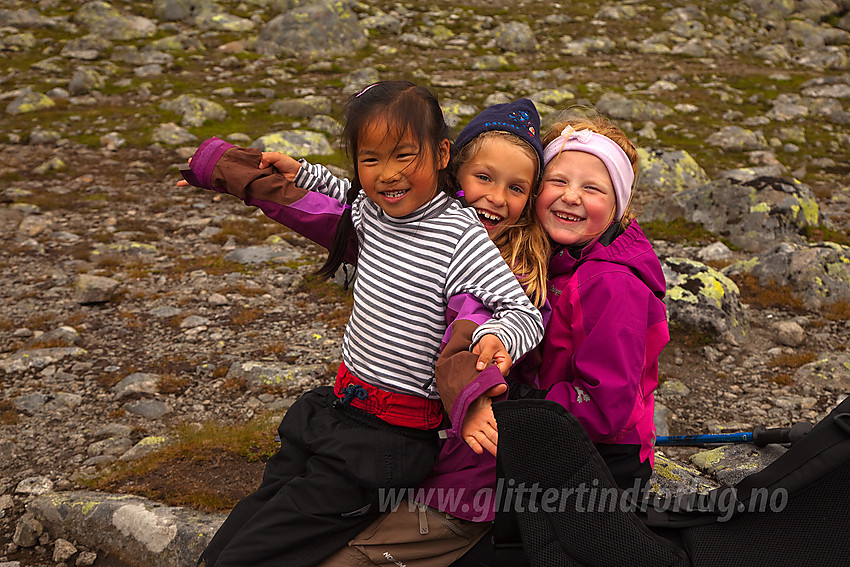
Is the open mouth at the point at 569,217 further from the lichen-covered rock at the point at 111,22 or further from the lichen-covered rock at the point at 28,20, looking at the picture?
the lichen-covered rock at the point at 28,20

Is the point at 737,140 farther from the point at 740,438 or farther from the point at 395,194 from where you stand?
the point at 395,194

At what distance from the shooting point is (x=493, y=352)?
292 centimetres

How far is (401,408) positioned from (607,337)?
112cm

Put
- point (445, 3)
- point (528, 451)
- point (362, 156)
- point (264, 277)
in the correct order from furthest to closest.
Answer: point (445, 3) → point (264, 277) → point (362, 156) → point (528, 451)

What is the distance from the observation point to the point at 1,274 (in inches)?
417

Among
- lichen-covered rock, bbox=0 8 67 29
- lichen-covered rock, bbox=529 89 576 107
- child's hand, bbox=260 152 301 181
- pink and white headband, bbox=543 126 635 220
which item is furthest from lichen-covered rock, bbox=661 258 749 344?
lichen-covered rock, bbox=0 8 67 29

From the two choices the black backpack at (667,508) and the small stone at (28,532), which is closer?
the black backpack at (667,508)

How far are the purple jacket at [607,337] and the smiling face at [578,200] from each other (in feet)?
0.39

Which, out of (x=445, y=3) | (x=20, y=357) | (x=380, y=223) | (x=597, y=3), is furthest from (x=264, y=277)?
(x=597, y=3)

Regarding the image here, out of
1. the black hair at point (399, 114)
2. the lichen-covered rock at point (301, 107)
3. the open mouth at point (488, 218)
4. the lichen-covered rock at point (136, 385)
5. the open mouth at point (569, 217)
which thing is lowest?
the lichen-covered rock at point (301, 107)

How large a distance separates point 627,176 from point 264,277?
799 cm

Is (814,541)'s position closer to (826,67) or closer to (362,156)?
(362,156)

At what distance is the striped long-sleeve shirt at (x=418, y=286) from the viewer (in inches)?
132

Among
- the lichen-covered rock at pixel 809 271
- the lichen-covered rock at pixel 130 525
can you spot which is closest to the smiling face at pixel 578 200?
the lichen-covered rock at pixel 130 525
